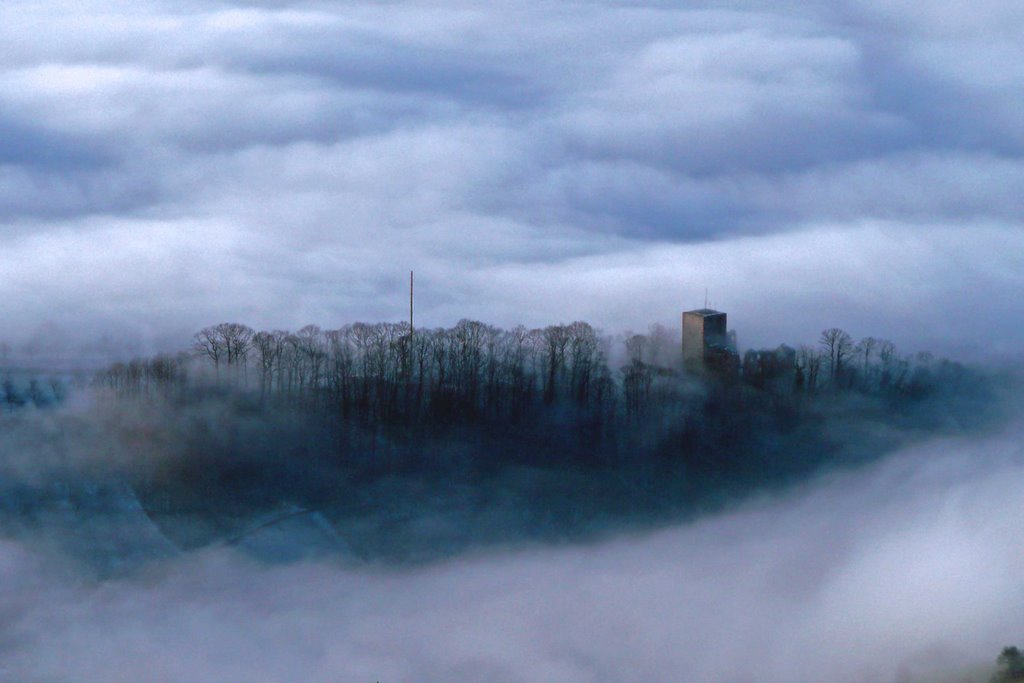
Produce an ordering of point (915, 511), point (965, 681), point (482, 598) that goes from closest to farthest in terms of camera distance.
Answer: point (965, 681)
point (482, 598)
point (915, 511)

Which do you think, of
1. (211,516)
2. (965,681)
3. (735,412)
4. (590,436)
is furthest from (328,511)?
(965,681)

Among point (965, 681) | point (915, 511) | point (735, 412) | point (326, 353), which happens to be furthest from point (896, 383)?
point (326, 353)

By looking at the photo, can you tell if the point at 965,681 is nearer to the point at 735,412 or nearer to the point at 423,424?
the point at 735,412

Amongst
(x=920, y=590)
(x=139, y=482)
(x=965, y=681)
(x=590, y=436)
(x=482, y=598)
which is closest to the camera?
(x=965, y=681)

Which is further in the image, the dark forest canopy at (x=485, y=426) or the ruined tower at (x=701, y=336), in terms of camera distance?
the ruined tower at (x=701, y=336)

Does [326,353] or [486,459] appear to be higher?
[326,353]

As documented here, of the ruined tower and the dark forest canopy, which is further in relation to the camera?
the ruined tower

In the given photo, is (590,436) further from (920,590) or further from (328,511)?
(920,590)

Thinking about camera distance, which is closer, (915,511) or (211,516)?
(211,516)

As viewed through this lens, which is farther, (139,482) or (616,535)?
(616,535)

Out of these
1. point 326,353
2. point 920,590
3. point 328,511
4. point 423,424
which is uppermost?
point 326,353
